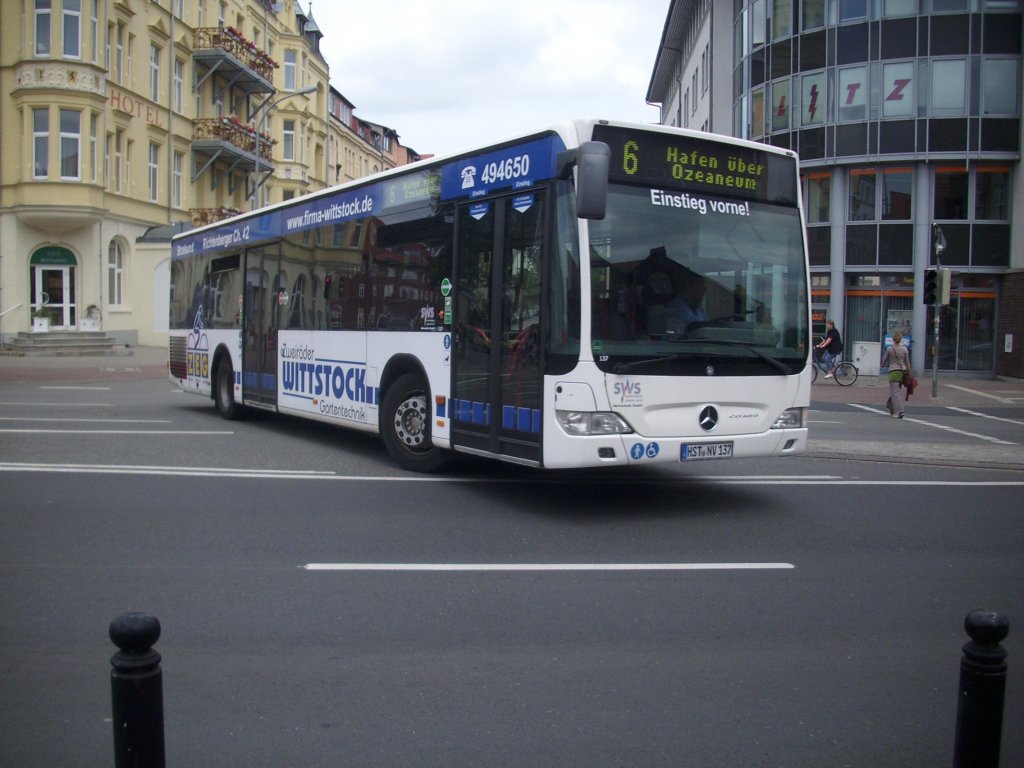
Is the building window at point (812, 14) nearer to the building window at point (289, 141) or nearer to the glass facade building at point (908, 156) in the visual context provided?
the glass facade building at point (908, 156)

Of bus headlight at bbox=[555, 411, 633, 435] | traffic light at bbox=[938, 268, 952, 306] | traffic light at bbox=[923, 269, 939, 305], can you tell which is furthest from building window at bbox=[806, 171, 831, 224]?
bus headlight at bbox=[555, 411, 633, 435]

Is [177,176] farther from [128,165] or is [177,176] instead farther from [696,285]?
[696,285]

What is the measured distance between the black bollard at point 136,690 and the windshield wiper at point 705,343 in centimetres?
560

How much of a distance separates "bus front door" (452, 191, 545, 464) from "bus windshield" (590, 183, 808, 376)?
609 mm

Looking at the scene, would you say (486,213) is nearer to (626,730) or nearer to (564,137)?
(564,137)

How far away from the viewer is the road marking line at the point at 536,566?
6543 millimetres

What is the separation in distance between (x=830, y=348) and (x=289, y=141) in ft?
133

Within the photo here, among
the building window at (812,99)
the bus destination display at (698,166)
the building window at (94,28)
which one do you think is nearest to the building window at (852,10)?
the building window at (812,99)

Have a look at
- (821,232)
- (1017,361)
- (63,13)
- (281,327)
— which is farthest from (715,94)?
(281,327)

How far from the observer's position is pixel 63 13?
33.8 meters

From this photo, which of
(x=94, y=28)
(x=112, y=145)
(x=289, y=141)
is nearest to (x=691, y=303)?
(x=94, y=28)

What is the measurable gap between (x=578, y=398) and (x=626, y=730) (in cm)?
400

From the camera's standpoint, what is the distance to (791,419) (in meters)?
8.92

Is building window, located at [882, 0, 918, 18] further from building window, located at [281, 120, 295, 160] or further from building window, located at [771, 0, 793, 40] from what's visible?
building window, located at [281, 120, 295, 160]
